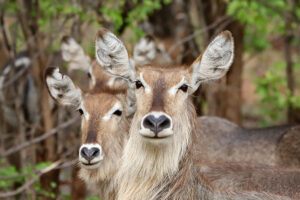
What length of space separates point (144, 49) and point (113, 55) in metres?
3.86

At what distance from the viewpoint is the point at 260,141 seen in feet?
26.6

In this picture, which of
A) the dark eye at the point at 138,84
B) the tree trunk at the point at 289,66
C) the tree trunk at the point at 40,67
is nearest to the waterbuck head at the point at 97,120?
the dark eye at the point at 138,84

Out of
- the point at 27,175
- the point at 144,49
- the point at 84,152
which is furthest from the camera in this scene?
the point at 144,49

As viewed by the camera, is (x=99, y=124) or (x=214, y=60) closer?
(x=214, y=60)

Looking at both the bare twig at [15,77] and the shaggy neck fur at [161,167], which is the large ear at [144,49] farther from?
the shaggy neck fur at [161,167]

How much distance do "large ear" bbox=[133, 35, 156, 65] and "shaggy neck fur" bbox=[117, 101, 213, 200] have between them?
14.4 feet

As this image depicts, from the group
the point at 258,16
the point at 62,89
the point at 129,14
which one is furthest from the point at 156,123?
the point at 258,16

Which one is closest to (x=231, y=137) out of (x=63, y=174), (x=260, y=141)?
(x=260, y=141)

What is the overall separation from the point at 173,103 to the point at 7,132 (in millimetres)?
5932

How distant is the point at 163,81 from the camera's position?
495 cm

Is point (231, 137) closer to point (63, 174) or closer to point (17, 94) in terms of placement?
point (17, 94)

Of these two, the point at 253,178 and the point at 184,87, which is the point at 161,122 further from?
the point at 253,178

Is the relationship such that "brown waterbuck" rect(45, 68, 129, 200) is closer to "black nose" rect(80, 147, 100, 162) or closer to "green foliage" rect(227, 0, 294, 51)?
"black nose" rect(80, 147, 100, 162)

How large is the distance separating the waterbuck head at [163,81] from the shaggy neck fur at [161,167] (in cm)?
7
